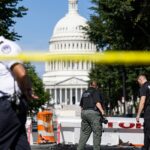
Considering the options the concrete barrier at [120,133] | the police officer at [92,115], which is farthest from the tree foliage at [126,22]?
the police officer at [92,115]

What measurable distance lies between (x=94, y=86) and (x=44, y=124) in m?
8.03

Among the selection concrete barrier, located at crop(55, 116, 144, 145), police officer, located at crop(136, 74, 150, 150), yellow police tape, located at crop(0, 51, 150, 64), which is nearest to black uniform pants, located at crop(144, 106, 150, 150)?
police officer, located at crop(136, 74, 150, 150)

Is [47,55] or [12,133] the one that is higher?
[47,55]

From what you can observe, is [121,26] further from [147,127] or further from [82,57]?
[82,57]

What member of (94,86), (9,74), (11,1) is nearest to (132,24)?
(11,1)

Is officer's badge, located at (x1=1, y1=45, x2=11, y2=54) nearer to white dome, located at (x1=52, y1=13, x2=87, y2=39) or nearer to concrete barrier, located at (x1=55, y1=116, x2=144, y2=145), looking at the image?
concrete barrier, located at (x1=55, y1=116, x2=144, y2=145)

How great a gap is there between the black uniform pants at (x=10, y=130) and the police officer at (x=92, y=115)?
26.9 ft

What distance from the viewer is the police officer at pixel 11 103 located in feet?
21.6

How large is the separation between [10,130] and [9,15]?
79.0 feet

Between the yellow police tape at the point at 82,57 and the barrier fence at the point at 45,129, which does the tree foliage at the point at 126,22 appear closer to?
the barrier fence at the point at 45,129

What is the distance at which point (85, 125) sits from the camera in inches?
598

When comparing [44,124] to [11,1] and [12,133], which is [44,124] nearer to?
[11,1]

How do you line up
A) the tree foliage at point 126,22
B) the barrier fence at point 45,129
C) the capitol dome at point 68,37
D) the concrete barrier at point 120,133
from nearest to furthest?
the concrete barrier at point 120,133
the barrier fence at point 45,129
the tree foliage at point 126,22
the capitol dome at point 68,37

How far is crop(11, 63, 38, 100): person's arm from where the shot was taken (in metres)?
6.48
